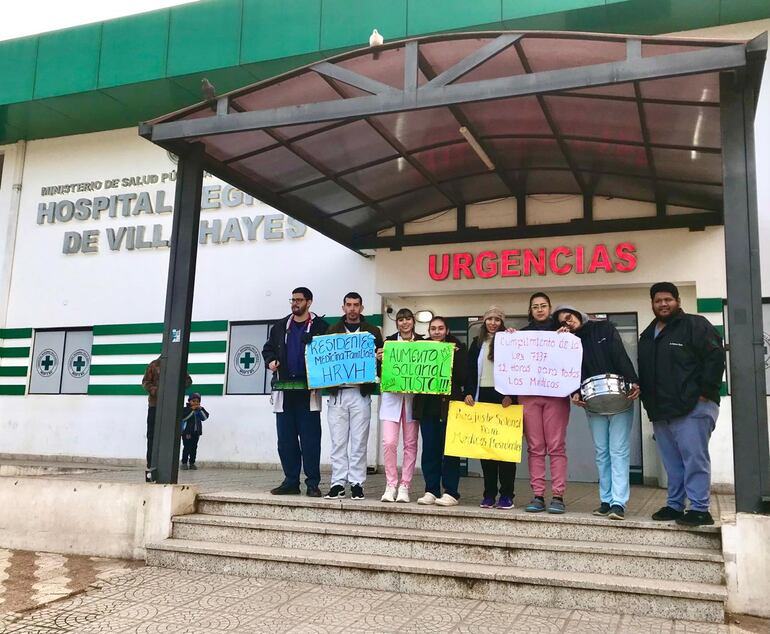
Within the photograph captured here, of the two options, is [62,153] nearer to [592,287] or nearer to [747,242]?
[592,287]

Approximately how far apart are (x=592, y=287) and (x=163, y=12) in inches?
329

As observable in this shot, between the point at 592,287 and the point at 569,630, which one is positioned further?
the point at 592,287

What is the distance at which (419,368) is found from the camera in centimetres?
614

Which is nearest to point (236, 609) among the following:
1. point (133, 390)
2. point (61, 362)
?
point (133, 390)

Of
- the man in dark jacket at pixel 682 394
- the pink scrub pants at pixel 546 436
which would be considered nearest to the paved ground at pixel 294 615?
the man in dark jacket at pixel 682 394

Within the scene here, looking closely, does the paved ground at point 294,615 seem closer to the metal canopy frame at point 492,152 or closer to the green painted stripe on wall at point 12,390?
the metal canopy frame at point 492,152

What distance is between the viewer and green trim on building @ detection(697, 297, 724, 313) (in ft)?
28.5

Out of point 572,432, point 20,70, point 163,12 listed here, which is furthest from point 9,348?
point 572,432

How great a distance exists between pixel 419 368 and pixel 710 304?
15.2ft

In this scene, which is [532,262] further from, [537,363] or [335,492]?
[335,492]

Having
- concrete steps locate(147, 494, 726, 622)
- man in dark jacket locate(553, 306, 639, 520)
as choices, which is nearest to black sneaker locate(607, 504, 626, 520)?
man in dark jacket locate(553, 306, 639, 520)

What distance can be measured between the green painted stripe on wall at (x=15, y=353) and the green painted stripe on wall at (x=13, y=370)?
0.63 ft

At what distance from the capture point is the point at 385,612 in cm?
461

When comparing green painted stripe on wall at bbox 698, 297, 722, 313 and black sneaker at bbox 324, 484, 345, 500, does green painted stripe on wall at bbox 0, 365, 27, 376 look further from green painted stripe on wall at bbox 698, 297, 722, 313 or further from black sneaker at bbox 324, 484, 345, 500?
green painted stripe on wall at bbox 698, 297, 722, 313
